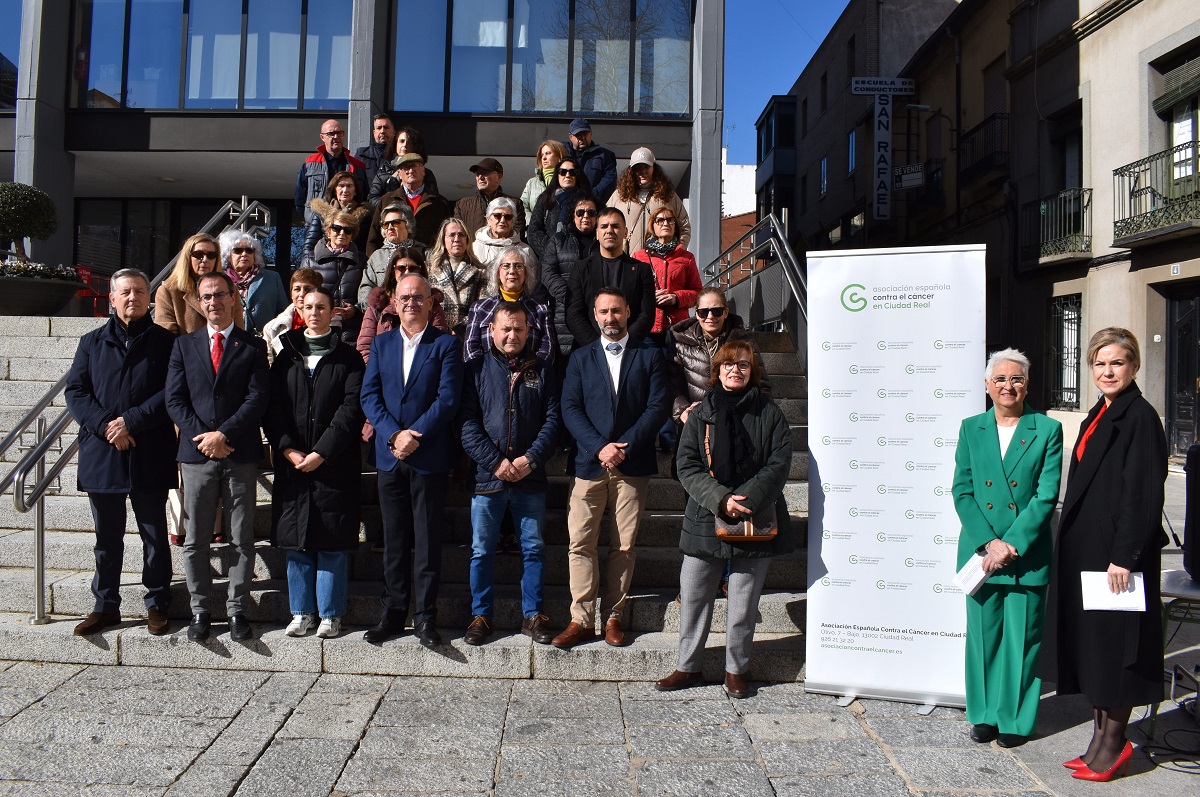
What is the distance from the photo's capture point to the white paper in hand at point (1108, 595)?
3.53 m

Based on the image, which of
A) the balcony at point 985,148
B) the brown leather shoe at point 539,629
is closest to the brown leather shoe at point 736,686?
the brown leather shoe at point 539,629

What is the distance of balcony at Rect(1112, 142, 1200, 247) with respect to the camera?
1224 centimetres

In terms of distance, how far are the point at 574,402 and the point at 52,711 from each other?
114 inches

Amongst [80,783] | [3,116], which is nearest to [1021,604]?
[80,783]

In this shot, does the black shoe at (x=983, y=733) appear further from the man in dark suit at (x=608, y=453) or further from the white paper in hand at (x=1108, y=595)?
the man in dark suit at (x=608, y=453)

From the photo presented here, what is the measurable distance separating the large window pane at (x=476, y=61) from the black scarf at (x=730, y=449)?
9.88m

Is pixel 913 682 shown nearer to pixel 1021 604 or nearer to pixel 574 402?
pixel 1021 604

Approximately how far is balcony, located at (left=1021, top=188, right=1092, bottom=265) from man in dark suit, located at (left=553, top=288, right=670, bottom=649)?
1345 centimetres

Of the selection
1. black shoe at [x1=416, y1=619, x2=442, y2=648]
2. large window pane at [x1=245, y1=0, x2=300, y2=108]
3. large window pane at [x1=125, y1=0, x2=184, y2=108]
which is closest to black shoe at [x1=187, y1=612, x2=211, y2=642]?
black shoe at [x1=416, y1=619, x2=442, y2=648]

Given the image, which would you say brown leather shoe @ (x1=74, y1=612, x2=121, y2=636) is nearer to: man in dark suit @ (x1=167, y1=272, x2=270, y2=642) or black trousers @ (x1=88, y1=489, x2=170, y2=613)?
black trousers @ (x1=88, y1=489, x2=170, y2=613)

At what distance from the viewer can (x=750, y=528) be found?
4211mm

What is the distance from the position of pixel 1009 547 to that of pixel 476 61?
11.3 m

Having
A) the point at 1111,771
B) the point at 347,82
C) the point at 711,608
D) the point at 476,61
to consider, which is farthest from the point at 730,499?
the point at 347,82

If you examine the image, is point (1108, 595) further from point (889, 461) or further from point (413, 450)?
point (413, 450)
